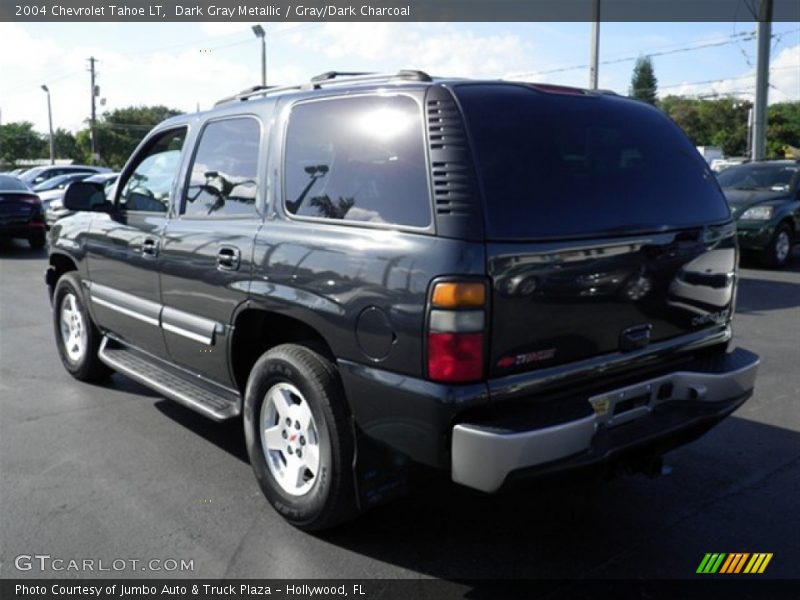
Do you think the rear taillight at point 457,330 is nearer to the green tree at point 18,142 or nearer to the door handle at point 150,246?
the door handle at point 150,246

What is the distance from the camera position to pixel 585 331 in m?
3.11

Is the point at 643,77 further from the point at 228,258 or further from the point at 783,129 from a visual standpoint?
the point at 228,258

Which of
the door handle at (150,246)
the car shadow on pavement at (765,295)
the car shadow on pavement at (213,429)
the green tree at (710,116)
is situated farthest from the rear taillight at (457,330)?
the green tree at (710,116)

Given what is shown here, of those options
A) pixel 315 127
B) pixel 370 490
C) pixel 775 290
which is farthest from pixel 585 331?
pixel 775 290

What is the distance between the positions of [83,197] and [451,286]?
3436 mm

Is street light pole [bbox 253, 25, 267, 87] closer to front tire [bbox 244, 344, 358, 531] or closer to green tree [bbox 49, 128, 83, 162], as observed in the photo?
front tire [bbox 244, 344, 358, 531]

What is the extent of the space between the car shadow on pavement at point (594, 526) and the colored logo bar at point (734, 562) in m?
0.04

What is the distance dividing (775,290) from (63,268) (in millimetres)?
8666

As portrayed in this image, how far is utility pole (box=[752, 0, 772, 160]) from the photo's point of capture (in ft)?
59.2

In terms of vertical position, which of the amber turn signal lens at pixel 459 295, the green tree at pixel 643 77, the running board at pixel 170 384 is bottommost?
the running board at pixel 170 384

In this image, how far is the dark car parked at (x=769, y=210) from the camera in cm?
1186

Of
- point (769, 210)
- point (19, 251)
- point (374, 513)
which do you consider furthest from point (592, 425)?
point (19, 251)

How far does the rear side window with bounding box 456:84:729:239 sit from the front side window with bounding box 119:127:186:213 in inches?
89.6

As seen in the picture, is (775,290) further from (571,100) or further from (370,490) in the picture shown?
(370,490)
